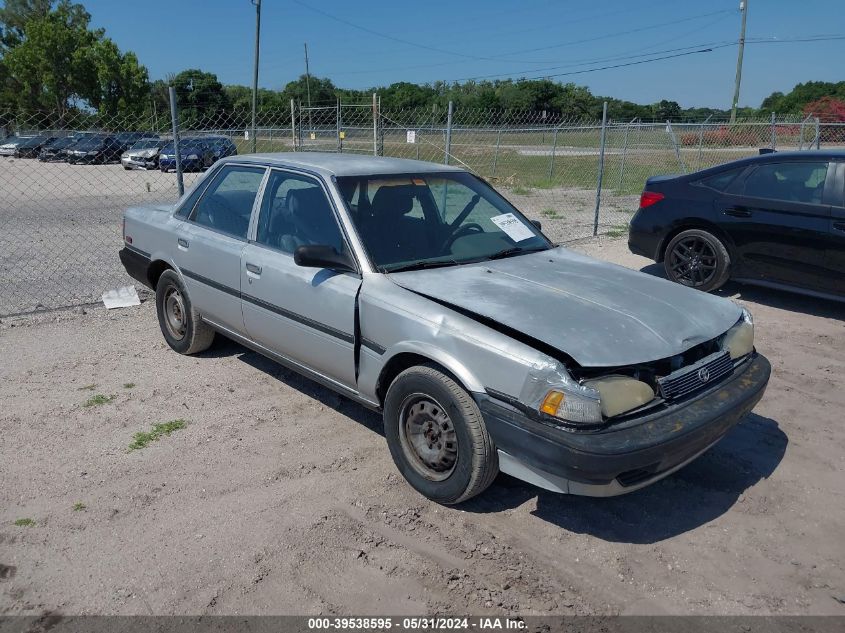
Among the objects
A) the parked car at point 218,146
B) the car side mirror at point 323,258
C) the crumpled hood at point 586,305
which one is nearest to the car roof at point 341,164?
the car side mirror at point 323,258

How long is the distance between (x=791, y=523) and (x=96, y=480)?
3.58 m

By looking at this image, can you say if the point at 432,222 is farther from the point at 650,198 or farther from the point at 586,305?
the point at 650,198

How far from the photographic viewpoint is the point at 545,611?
8.95ft

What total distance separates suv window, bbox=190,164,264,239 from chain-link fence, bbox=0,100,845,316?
253 centimetres

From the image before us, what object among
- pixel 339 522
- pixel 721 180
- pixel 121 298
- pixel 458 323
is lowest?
pixel 339 522

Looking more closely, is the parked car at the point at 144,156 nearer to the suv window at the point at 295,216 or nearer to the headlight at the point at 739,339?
the suv window at the point at 295,216

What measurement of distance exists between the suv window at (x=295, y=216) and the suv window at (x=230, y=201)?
0.17 metres

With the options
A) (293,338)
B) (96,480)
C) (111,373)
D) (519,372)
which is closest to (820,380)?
(519,372)

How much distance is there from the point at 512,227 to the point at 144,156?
2213cm

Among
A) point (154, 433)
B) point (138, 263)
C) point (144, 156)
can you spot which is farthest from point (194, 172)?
point (154, 433)

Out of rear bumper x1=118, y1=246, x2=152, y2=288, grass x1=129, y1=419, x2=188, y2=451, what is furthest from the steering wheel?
rear bumper x1=118, y1=246, x2=152, y2=288

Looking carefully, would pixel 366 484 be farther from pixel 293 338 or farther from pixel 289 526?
pixel 293 338

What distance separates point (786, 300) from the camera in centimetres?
729

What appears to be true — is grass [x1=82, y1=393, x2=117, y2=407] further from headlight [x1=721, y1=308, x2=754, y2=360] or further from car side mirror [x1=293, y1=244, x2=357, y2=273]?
headlight [x1=721, y1=308, x2=754, y2=360]
